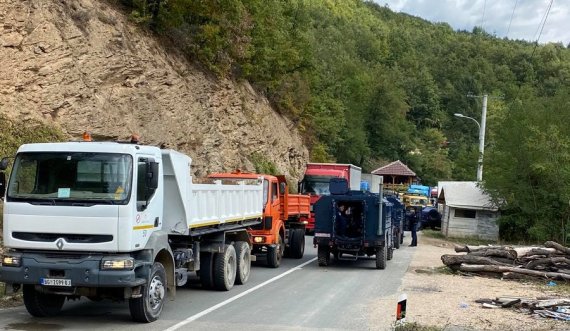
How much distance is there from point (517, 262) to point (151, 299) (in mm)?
13393

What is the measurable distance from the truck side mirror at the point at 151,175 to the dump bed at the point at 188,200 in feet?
3.01

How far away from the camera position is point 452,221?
125 ft

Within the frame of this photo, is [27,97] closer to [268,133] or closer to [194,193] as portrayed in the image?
[194,193]

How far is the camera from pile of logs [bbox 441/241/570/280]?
1833 cm

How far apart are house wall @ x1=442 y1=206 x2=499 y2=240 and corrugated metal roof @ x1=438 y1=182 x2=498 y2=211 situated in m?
0.45

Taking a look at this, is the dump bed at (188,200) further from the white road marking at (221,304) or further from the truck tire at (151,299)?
the white road marking at (221,304)

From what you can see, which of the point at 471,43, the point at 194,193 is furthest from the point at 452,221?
the point at 471,43

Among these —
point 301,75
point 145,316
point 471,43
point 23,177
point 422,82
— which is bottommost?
point 145,316

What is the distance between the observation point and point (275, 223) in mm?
18125

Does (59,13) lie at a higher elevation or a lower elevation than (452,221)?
higher

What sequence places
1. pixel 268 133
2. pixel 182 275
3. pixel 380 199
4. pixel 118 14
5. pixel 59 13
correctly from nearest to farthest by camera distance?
pixel 182 275
pixel 380 199
pixel 59 13
pixel 118 14
pixel 268 133

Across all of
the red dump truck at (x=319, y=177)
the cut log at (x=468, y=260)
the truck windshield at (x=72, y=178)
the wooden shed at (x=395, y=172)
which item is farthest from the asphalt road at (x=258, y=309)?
the wooden shed at (x=395, y=172)

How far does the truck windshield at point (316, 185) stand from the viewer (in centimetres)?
3369

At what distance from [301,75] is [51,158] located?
42.2 meters
